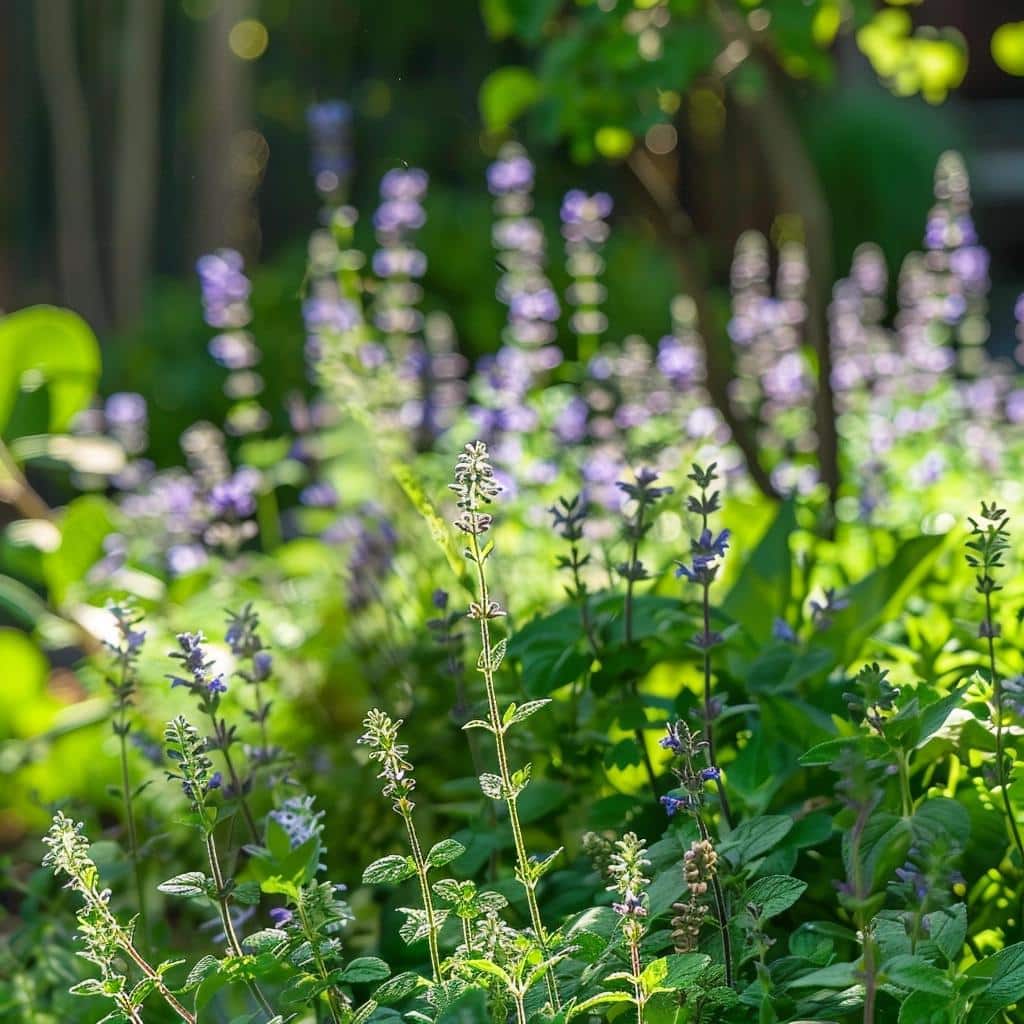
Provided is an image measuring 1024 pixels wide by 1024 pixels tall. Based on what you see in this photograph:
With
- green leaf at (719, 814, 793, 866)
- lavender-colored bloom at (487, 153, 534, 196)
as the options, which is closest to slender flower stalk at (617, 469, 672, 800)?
green leaf at (719, 814, 793, 866)

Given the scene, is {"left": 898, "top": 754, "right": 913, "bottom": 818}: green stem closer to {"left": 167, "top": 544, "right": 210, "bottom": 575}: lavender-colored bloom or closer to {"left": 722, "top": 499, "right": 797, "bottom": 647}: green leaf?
{"left": 722, "top": 499, "right": 797, "bottom": 647}: green leaf

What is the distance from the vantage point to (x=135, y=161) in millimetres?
9500

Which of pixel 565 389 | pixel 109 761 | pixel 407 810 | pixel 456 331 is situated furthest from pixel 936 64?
→ pixel 456 331

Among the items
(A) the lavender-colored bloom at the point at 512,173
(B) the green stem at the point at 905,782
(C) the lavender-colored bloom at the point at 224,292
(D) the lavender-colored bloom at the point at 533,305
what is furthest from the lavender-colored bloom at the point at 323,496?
(B) the green stem at the point at 905,782

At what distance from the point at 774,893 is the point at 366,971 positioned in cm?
36

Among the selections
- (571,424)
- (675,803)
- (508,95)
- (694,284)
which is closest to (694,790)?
(675,803)

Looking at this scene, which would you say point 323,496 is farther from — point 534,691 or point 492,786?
point 492,786

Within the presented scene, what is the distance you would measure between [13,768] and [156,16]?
7995 millimetres

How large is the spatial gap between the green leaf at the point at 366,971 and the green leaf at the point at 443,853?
10 cm

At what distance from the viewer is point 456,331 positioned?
696 cm

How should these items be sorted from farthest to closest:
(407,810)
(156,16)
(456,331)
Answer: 1. (156,16)
2. (456,331)
3. (407,810)

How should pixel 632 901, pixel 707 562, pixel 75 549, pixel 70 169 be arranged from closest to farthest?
1. pixel 632 901
2. pixel 707 562
3. pixel 75 549
4. pixel 70 169

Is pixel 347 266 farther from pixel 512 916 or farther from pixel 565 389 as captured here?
pixel 512 916

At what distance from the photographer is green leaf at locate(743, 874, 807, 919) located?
49.2 inches
